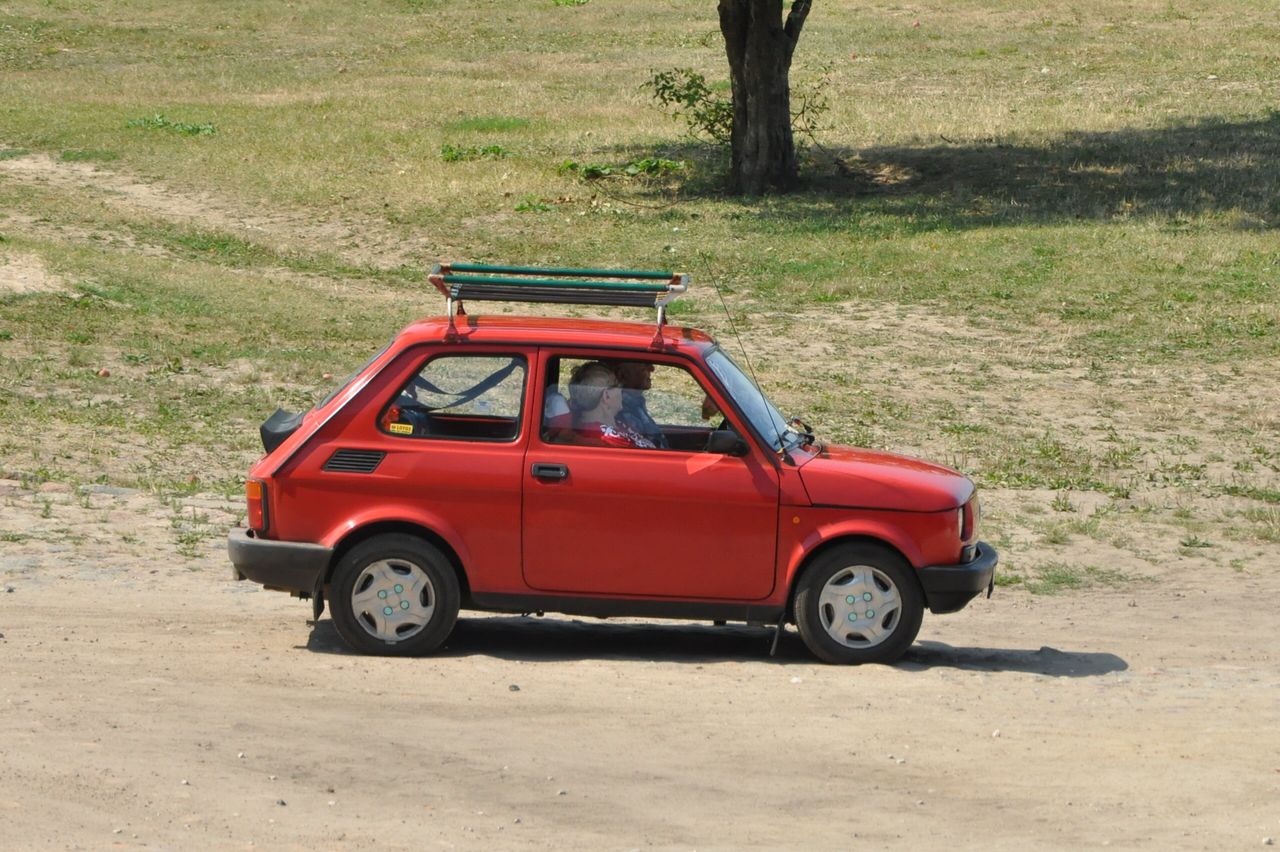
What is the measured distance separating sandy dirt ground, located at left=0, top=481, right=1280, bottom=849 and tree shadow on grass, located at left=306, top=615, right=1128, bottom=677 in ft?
0.10

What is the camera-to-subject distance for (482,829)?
19.3 feet

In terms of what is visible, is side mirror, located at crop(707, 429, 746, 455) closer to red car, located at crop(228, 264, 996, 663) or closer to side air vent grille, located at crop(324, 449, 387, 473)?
red car, located at crop(228, 264, 996, 663)

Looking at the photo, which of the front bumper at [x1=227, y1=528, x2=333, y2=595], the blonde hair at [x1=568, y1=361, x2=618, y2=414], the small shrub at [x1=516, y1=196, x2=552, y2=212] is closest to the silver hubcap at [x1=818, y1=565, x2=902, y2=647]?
the blonde hair at [x1=568, y1=361, x2=618, y2=414]

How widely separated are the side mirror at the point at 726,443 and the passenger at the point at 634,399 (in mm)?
345

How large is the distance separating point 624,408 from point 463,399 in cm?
78

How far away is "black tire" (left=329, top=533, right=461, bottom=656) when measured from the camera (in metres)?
8.01

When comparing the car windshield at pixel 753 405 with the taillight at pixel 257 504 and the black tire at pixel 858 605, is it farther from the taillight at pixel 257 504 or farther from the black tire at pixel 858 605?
the taillight at pixel 257 504

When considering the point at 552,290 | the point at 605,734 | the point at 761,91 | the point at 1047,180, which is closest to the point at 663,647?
the point at 605,734

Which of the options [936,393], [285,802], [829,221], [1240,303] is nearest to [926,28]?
[829,221]

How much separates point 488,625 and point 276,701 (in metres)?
2.01

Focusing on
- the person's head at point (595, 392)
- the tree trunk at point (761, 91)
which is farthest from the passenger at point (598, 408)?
the tree trunk at point (761, 91)

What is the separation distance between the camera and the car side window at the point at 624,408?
8125mm

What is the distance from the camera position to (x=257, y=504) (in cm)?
810

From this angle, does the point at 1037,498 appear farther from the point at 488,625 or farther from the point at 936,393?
the point at 488,625
